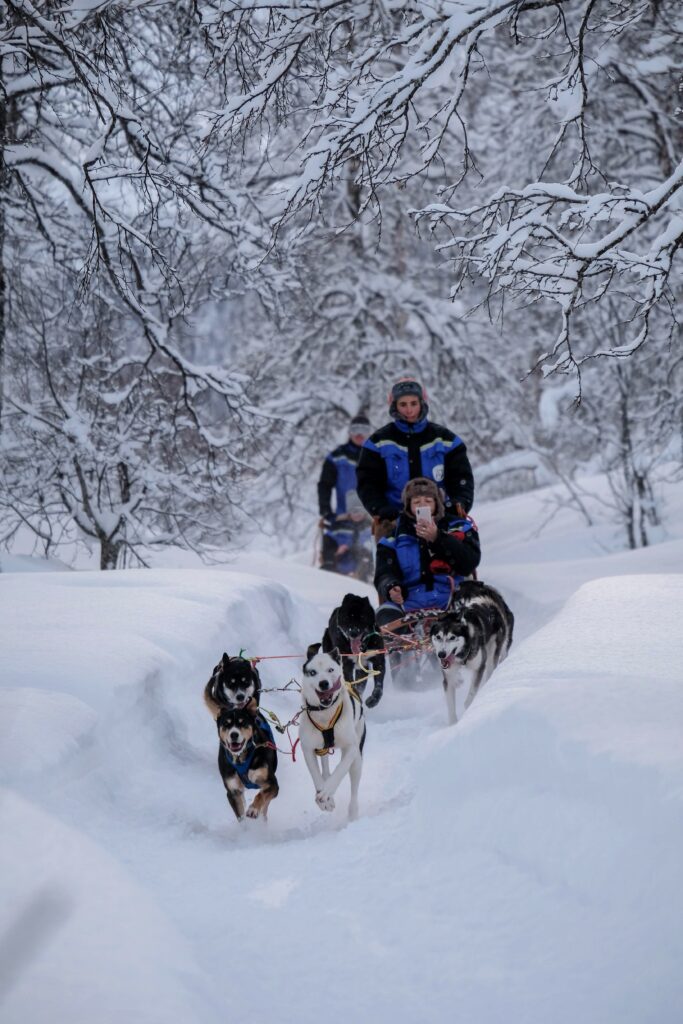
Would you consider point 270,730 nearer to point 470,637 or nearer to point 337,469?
point 470,637

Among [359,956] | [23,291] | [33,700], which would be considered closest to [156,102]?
[23,291]

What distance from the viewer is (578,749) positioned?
273 centimetres

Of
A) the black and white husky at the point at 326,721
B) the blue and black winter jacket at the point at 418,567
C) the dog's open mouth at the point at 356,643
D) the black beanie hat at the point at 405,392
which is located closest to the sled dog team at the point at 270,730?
the black and white husky at the point at 326,721

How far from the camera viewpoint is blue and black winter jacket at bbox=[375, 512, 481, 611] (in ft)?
19.8

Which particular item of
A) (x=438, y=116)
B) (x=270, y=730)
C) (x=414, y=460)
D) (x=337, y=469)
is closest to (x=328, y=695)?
(x=270, y=730)

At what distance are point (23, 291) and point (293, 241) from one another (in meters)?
3.80

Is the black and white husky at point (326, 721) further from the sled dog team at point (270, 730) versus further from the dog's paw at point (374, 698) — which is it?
the dog's paw at point (374, 698)

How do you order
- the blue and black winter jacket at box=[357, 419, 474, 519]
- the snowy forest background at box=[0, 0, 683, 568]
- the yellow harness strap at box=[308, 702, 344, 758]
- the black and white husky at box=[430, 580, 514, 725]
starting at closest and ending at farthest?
the yellow harness strap at box=[308, 702, 344, 758], the snowy forest background at box=[0, 0, 683, 568], the black and white husky at box=[430, 580, 514, 725], the blue and black winter jacket at box=[357, 419, 474, 519]

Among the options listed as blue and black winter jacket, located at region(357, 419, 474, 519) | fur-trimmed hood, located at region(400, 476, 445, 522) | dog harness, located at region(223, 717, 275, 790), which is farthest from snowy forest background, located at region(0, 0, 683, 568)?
dog harness, located at region(223, 717, 275, 790)

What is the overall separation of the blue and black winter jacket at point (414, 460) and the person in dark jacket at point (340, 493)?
16.2 feet

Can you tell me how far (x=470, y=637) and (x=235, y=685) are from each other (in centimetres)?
184

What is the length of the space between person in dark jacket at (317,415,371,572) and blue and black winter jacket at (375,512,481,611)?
16.7ft

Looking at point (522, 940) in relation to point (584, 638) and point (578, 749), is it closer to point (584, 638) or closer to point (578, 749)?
point (578, 749)

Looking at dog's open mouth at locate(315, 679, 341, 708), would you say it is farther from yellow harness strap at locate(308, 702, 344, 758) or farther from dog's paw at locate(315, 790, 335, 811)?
dog's paw at locate(315, 790, 335, 811)
